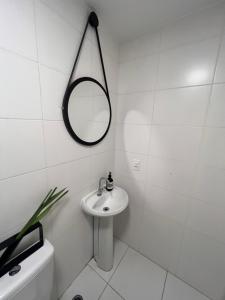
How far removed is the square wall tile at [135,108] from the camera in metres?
1.24

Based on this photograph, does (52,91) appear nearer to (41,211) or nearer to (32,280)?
(41,211)

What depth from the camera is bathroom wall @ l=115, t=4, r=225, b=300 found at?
0.96m

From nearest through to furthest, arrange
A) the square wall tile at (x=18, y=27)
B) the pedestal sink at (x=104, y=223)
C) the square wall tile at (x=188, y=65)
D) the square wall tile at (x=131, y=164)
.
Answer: the square wall tile at (x=18, y=27) < the square wall tile at (x=188, y=65) < the pedestal sink at (x=104, y=223) < the square wall tile at (x=131, y=164)

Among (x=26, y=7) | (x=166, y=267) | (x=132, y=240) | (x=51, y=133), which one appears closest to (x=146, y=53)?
(x=26, y=7)

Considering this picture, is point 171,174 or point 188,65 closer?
point 188,65

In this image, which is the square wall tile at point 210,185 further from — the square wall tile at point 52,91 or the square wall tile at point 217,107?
the square wall tile at point 52,91

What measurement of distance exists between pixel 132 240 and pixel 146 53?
1.99 meters

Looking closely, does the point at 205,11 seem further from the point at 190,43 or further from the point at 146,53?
the point at 146,53

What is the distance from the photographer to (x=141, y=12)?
96 cm

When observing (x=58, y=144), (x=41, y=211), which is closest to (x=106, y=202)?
(x=41, y=211)

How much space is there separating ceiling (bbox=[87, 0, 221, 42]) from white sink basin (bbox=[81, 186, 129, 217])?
4.79 feet

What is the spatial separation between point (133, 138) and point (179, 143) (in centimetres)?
43

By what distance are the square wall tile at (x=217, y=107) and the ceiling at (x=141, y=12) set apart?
1.83 feet

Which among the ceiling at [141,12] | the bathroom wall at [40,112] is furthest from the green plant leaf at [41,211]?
the ceiling at [141,12]
